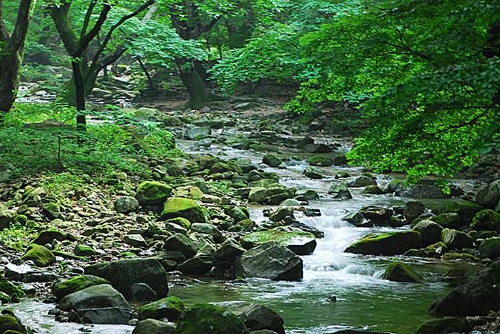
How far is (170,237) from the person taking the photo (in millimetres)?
9812

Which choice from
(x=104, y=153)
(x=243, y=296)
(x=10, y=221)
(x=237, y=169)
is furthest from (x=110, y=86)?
(x=243, y=296)

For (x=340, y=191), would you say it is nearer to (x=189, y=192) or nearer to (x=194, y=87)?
(x=189, y=192)

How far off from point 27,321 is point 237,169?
11105mm

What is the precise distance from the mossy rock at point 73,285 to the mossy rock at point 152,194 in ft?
15.2

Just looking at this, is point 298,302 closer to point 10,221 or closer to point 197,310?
point 197,310

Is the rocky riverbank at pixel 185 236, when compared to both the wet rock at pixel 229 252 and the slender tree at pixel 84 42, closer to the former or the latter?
the wet rock at pixel 229 252

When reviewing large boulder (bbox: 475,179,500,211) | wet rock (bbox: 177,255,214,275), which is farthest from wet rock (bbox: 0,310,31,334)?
large boulder (bbox: 475,179,500,211)

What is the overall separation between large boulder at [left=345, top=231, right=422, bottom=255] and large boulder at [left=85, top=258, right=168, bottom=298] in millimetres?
4308

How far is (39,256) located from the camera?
884 cm

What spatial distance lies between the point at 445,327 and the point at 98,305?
3.79m

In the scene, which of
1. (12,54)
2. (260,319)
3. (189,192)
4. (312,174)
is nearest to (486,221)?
(189,192)

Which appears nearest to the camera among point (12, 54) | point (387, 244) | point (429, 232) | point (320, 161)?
point (387, 244)

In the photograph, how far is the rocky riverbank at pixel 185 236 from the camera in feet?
22.6

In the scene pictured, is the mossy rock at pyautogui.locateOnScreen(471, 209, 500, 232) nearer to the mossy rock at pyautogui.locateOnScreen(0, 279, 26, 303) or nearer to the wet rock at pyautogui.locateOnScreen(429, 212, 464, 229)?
the wet rock at pyautogui.locateOnScreen(429, 212, 464, 229)
